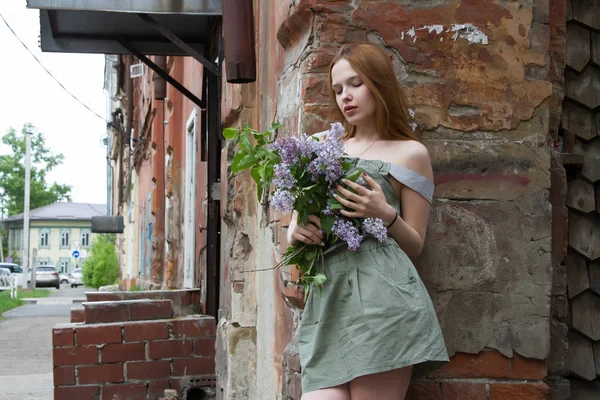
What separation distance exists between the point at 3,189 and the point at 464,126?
75.6 m

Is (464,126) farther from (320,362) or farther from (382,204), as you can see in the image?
(320,362)

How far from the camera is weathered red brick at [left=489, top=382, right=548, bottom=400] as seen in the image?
10.4 feet

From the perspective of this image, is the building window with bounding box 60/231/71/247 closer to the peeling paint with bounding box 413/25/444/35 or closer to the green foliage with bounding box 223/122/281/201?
the peeling paint with bounding box 413/25/444/35

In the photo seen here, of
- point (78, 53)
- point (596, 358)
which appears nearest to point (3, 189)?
point (78, 53)

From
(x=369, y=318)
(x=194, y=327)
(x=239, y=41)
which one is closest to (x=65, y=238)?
(x=194, y=327)

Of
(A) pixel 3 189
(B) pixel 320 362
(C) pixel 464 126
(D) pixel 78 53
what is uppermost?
(A) pixel 3 189

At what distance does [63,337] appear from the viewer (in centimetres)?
588

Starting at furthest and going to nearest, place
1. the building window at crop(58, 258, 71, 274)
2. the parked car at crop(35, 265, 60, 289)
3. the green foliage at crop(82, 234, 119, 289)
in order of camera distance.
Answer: the building window at crop(58, 258, 71, 274) → the parked car at crop(35, 265, 60, 289) → the green foliage at crop(82, 234, 119, 289)

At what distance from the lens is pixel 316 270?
8.64ft

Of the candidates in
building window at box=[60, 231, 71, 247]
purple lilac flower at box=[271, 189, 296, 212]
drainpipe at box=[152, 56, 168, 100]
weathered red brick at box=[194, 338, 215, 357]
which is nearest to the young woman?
purple lilac flower at box=[271, 189, 296, 212]

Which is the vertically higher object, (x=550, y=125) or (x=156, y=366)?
(x=550, y=125)

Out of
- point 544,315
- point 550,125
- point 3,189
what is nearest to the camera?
point 544,315

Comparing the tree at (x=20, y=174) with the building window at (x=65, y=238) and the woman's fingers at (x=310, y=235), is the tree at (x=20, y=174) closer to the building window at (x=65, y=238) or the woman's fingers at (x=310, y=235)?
the building window at (x=65, y=238)

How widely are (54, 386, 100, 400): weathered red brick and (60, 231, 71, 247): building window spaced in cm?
8708
